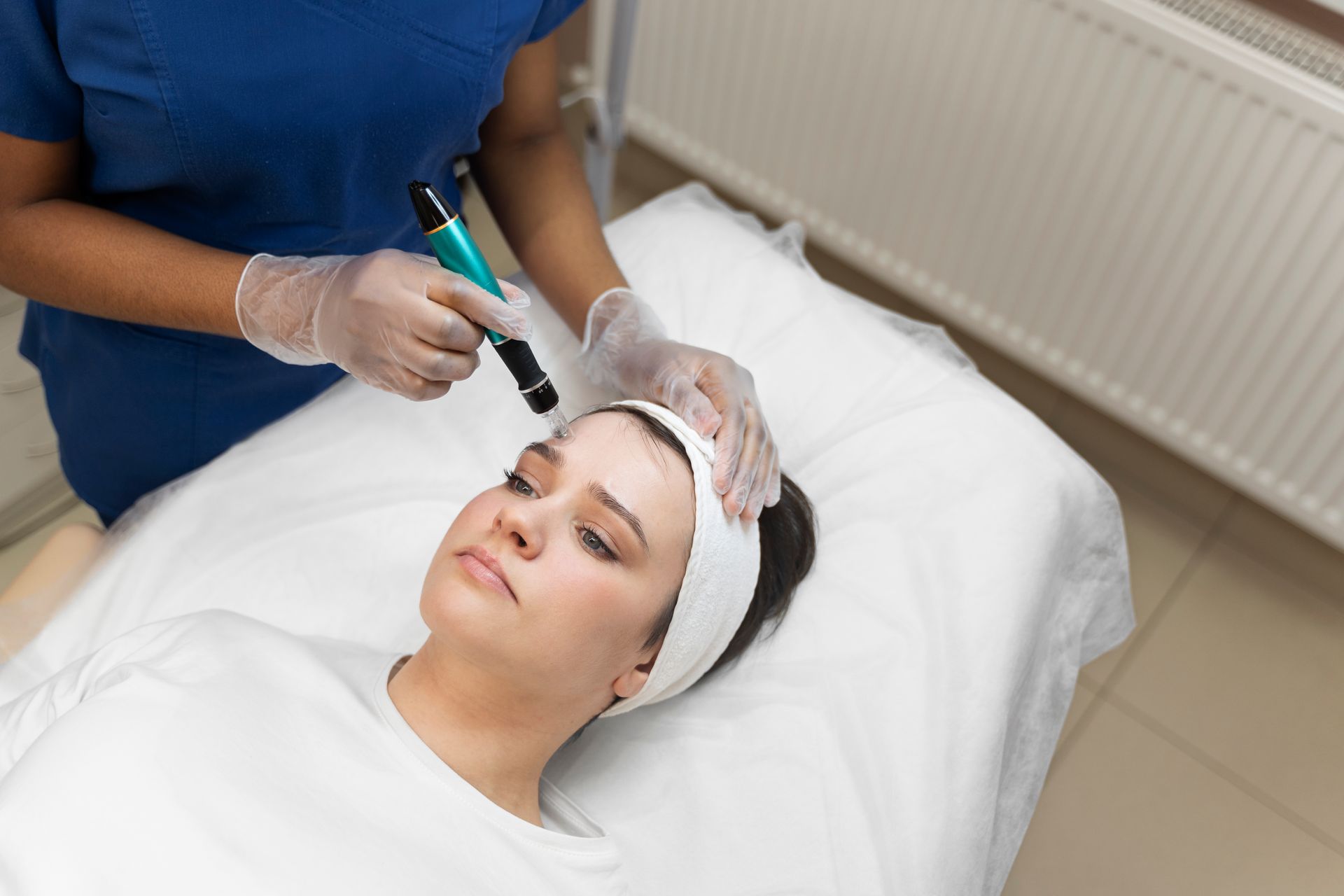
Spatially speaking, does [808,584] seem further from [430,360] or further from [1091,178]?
[1091,178]

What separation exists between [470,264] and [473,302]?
0.15ft

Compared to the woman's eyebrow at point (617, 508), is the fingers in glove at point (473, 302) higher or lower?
higher

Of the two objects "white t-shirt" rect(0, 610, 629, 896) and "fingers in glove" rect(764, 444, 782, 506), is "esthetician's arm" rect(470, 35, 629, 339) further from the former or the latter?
"white t-shirt" rect(0, 610, 629, 896)

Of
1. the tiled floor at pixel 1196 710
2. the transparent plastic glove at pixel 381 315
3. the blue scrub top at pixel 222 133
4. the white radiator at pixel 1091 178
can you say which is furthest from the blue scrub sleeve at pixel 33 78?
the white radiator at pixel 1091 178

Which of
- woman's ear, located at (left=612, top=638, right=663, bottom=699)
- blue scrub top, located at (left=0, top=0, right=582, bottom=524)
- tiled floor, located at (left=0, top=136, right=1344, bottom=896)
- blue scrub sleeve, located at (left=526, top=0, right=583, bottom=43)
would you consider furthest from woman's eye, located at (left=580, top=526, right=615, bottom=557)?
tiled floor, located at (left=0, top=136, right=1344, bottom=896)

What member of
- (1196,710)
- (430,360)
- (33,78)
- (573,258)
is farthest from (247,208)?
(1196,710)

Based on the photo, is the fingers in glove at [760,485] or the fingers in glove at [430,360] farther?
the fingers in glove at [760,485]

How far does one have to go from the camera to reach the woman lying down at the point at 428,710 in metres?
0.93

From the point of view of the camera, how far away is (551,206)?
4.74ft

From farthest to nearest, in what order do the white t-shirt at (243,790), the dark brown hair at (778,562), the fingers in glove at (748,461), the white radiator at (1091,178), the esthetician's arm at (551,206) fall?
the white radiator at (1091,178) → the esthetician's arm at (551,206) → the dark brown hair at (778,562) → the fingers in glove at (748,461) → the white t-shirt at (243,790)

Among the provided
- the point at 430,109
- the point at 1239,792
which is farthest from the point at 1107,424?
the point at 430,109

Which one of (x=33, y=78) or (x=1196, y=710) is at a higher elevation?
(x=33, y=78)

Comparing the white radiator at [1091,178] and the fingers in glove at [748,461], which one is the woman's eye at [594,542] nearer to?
the fingers in glove at [748,461]

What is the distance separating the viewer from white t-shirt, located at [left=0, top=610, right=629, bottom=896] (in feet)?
2.99
